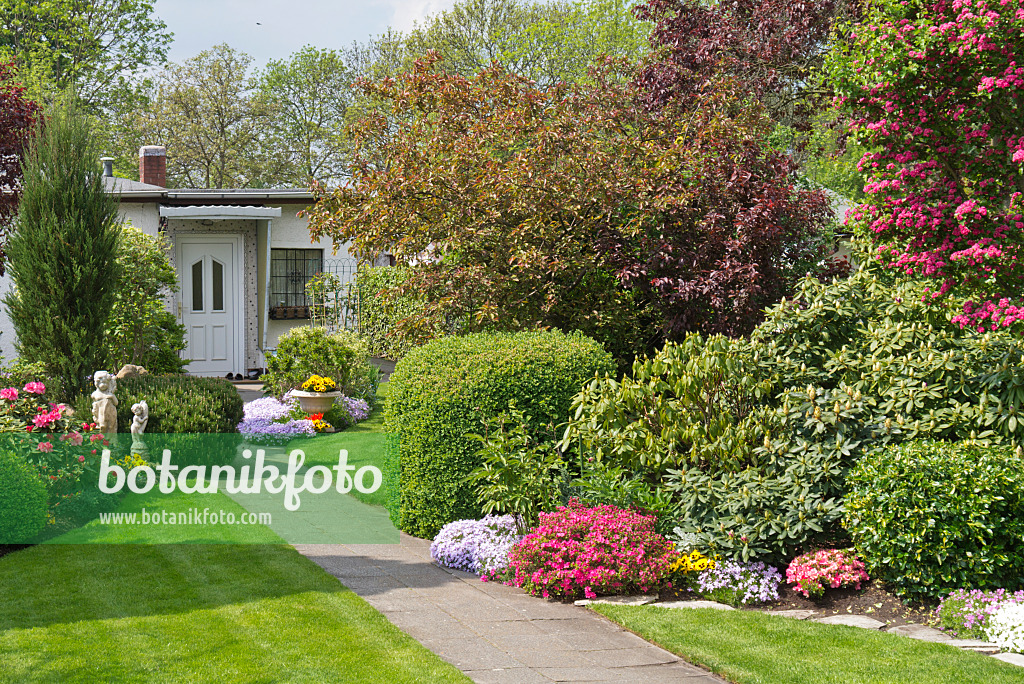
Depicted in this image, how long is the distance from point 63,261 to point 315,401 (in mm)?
3706

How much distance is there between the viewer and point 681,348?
709cm

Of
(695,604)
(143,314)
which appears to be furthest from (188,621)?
(143,314)

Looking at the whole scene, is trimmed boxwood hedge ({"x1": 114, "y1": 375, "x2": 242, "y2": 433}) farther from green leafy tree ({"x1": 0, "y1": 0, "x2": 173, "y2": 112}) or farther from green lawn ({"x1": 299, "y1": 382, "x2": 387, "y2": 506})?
green leafy tree ({"x1": 0, "y1": 0, "x2": 173, "y2": 112})

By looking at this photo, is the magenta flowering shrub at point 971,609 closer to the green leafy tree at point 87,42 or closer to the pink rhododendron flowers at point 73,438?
the pink rhododendron flowers at point 73,438

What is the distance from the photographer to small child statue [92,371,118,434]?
8258mm

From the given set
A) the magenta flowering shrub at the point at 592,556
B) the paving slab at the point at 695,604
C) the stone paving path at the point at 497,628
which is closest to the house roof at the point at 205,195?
the stone paving path at the point at 497,628

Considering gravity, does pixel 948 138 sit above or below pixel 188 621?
above

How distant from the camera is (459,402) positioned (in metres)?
6.90

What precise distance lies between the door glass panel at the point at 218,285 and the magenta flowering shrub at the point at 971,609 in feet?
44.5

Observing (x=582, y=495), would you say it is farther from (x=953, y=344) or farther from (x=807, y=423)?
(x=953, y=344)

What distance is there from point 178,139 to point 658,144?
2667cm

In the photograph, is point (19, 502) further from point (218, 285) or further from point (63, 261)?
point (218, 285)

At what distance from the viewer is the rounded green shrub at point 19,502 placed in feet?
20.8

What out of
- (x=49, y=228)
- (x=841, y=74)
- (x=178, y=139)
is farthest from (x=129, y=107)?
(x=841, y=74)
